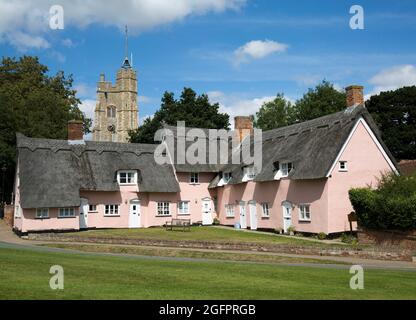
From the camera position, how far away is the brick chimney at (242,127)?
49.1m

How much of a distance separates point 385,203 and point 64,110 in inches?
1745

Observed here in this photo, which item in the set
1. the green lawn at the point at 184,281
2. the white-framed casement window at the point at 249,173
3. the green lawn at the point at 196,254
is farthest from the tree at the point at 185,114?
the green lawn at the point at 184,281

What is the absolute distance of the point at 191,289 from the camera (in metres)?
13.6

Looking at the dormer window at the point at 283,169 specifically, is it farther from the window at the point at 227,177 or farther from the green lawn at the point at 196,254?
the green lawn at the point at 196,254

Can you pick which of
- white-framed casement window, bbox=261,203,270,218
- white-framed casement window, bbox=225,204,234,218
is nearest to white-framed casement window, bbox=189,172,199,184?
white-framed casement window, bbox=225,204,234,218

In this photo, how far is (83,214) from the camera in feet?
131

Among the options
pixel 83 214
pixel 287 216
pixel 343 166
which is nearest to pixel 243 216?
pixel 287 216

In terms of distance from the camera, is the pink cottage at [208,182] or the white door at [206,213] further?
the white door at [206,213]

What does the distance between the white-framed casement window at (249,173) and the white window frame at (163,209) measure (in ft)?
24.4

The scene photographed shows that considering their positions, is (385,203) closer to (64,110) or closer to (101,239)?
(101,239)

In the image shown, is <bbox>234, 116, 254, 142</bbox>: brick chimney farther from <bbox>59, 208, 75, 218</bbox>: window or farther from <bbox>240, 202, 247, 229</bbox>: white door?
<bbox>59, 208, 75, 218</bbox>: window

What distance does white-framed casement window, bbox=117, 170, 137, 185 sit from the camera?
41688mm

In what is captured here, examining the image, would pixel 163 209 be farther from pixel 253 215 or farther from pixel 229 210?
pixel 253 215
